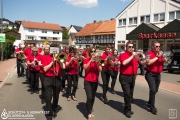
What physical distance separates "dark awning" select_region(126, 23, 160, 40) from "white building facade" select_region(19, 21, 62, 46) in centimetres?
4693

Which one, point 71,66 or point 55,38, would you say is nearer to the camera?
point 71,66

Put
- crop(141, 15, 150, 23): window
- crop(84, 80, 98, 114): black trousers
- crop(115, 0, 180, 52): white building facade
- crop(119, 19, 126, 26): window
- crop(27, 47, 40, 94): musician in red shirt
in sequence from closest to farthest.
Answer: crop(84, 80, 98, 114): black trousers, crop(27, 47, 40, 94): musician in red shirt, crop(115, 0, 180, 52): white building facade, crop(141, 15, 150, 23): window, crop(119, 19, 126, 26): window

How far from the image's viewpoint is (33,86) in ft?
28.0

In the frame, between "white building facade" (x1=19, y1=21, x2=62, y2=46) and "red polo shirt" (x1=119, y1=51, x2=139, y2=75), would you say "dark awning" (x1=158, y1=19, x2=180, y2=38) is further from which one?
"white building facade" (x1=19, y1=21, x2=62, y2=46)

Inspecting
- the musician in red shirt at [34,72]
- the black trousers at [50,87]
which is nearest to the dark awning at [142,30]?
the musician in red shirt at [34,72]

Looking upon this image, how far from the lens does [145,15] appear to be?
3278 centimetres

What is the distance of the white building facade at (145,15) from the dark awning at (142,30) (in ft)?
4.95

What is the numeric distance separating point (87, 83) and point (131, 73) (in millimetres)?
1246

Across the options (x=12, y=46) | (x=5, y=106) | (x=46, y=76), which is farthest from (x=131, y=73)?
(x=12, y=46)

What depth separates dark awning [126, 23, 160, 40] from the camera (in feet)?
97.7

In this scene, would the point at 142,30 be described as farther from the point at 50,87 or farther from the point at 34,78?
the point at 50,87

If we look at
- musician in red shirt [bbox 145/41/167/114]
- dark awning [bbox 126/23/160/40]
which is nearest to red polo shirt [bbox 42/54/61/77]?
musician in red shirt [bbox 145/41/167/114]

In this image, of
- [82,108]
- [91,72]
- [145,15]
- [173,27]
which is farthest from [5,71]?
[145,15]

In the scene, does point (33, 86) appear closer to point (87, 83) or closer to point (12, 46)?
point (87, 83)
